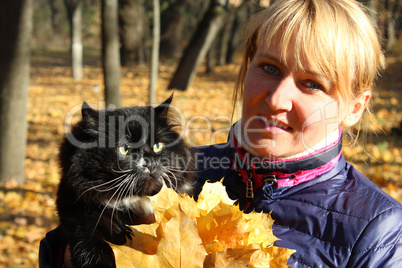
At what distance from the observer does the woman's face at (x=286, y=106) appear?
1474 millimetres

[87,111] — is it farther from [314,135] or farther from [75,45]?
[75,45]

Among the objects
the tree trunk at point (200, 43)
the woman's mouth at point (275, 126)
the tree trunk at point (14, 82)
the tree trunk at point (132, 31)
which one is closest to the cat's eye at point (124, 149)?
the woman's mouth at point (275, 126)

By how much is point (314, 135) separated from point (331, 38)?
433mm

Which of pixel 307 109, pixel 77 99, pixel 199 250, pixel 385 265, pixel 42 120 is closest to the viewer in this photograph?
pixel 199 250

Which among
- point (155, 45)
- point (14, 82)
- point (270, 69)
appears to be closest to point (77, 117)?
point (14, 82)

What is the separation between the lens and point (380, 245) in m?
1.33

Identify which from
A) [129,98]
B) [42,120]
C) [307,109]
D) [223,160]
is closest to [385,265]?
[307,109]

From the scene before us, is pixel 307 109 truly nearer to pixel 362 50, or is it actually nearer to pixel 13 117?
pixel 362 50

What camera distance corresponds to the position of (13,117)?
4801mm

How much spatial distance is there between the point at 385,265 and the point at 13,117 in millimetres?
4940

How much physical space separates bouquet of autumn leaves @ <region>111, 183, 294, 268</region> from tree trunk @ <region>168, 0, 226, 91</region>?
376 inches

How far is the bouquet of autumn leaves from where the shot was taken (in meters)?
0.96

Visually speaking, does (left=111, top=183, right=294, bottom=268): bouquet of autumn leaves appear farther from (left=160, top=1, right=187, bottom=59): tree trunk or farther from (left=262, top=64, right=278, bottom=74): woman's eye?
(left=160, top=1, right=187, bottom=59): tree trunk

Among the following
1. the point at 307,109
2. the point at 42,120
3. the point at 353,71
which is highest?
the point at 353,71
